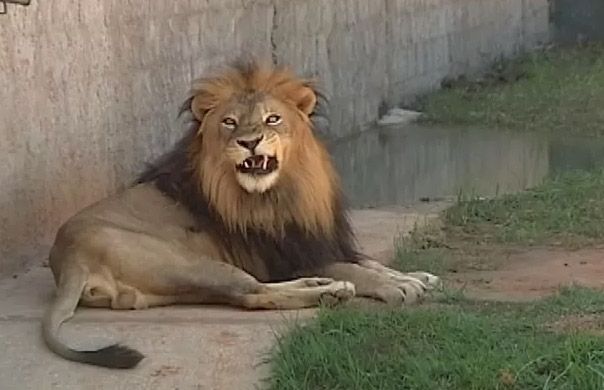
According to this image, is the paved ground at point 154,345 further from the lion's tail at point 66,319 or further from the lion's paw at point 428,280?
the lion's paw at point 428,280

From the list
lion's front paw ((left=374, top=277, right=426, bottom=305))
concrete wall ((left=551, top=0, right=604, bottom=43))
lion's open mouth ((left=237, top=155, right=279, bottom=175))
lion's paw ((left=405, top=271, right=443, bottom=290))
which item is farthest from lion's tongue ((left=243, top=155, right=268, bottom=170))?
concrete wall ((left=551, top=0, right=604, bottom=43))

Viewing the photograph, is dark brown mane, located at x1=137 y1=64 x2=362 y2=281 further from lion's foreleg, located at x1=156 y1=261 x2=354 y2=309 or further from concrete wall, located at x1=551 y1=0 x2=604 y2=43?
concrete wall, located at x1=551 y1=0 x2=604 y2=43

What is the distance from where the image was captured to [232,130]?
5438 mm

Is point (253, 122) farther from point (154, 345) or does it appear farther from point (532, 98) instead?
point (532, 98)

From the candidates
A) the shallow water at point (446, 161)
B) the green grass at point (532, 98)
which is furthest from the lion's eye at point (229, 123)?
the green grass at point (532, 98)

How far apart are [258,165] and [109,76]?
1.73 metres

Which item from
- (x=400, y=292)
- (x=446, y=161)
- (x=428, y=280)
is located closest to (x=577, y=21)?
(x=446, y=161)

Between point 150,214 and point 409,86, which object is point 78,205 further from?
point 409,86

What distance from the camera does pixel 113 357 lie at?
4.62m

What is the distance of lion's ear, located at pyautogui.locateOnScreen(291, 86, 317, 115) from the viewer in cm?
559

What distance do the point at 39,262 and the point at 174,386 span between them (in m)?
1.96

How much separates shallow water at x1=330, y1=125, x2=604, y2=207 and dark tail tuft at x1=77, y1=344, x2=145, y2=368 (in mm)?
3546

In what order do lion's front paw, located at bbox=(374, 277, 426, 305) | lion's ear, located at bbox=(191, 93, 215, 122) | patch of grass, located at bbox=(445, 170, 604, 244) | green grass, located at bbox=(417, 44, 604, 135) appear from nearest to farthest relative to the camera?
lion's front paw, located at bbox=(374, 277, 426, 305) < lion's ear, located at bbox=(191, 93, 215, 122) < patch of grass, located at bbox=(445, 170, 604, 244) < green grass, located at bbox=(417, 44, 604, 135)

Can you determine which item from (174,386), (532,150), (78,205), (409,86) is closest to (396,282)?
(174,386)
